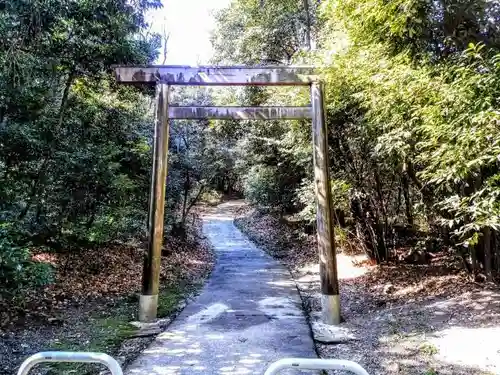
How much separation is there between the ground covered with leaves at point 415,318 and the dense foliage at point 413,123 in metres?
0.60

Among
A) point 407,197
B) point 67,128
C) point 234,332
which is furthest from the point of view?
point 407,197

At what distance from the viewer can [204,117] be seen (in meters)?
6.18

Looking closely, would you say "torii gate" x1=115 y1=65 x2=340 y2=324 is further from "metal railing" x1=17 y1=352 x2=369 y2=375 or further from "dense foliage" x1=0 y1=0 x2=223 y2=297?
"metal railing" x1=17 y1=352 x2=369 y2=375

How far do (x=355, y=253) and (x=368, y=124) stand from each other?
489 centimetres

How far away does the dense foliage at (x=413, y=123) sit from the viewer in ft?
A: 13.5

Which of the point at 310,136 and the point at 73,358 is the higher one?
the point at 310,136

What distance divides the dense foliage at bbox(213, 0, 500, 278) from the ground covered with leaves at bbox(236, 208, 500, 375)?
1.98 feet

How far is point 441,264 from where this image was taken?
7.87 metres

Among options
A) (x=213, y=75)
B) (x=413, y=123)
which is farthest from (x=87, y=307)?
(x=413, y=123)

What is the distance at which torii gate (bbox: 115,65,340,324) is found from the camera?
5.63 metres

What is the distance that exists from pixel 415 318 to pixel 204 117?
406 centimetres

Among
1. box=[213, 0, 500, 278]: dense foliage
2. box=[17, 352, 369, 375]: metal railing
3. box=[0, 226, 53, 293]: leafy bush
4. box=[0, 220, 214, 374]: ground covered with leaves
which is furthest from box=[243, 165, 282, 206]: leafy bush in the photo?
box=[17, 352, 369, 375]: metal railing

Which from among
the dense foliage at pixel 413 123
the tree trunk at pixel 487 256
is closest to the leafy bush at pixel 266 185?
the dense foliage at pixel 413 123

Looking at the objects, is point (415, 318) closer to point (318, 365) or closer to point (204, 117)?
point (318, 365)
